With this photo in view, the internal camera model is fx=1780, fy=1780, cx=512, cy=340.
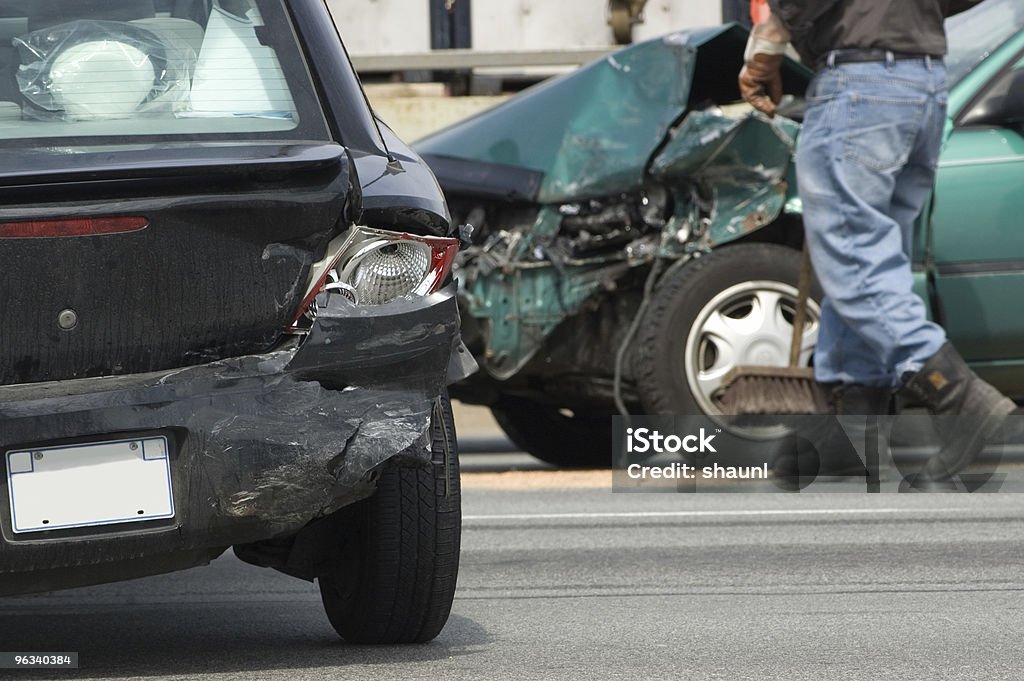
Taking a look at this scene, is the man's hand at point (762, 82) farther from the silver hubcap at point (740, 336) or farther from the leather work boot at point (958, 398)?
the leather work boot at point (958, 398)

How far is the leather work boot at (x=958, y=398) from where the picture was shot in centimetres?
604

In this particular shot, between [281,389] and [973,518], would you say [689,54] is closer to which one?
[973,518]

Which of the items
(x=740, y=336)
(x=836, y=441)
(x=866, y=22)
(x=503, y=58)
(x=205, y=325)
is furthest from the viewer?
(x=503, y=58)

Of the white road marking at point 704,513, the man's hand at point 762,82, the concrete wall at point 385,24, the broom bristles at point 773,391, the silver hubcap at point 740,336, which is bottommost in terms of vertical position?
the white road marking at point 704,513

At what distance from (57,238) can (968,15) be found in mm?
5365

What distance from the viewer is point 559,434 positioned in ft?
25.7

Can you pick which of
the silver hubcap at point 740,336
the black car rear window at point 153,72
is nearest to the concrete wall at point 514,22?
the silver hubcap at point 740,336

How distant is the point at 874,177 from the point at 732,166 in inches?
27.8

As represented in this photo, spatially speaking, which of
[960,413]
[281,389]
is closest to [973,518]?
[960,413]

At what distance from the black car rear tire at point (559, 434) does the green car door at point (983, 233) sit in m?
1.78


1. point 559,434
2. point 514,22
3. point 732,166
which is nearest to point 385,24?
point 514,22

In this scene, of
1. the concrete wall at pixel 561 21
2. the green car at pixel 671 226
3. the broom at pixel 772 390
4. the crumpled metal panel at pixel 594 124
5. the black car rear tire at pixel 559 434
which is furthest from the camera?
the concrete wall at pixel 561 21

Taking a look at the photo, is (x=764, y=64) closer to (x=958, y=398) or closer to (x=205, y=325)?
(x=958, y=398)

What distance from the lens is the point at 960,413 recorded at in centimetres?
607
